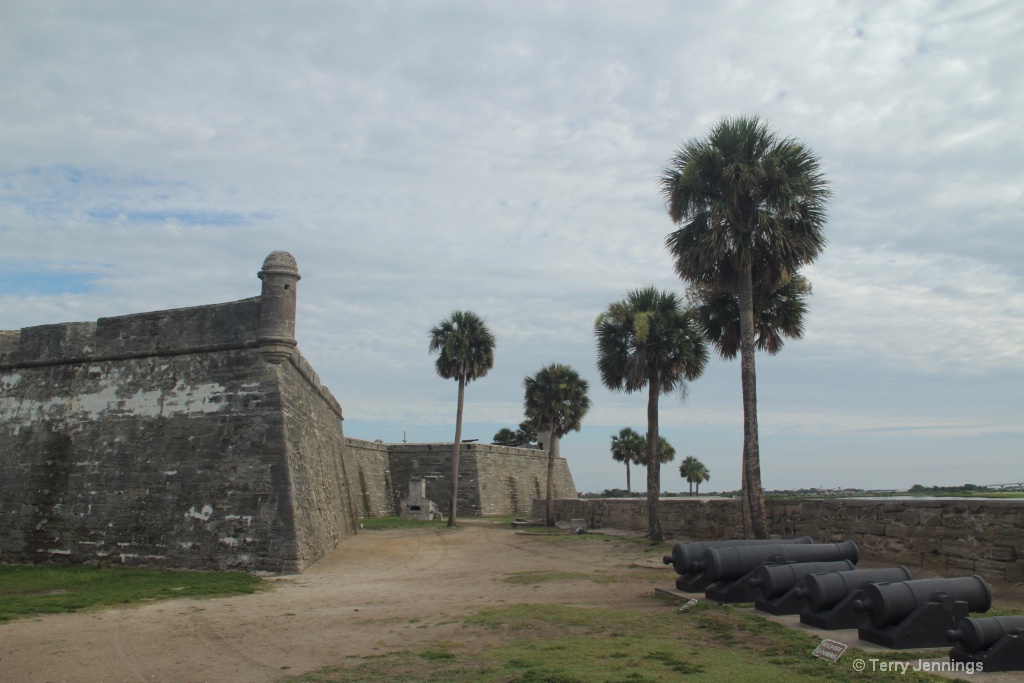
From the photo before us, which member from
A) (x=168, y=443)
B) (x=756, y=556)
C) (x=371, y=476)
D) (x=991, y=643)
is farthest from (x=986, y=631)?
(x=371, y=476)

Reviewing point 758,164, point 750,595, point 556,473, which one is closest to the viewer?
point 750,595

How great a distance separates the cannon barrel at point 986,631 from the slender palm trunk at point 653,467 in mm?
13874

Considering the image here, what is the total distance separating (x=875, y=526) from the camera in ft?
40.6

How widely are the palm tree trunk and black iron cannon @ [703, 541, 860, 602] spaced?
19.0 feet

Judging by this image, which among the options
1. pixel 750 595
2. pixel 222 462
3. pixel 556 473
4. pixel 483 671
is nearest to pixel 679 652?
pixel 483 671

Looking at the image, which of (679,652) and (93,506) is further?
(93,506)

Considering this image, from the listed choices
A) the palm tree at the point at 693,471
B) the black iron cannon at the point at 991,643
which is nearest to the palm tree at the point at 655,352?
the black iron cannon at the point at 991,643

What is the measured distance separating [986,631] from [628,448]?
4522 centimetres

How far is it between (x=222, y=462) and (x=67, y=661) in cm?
700

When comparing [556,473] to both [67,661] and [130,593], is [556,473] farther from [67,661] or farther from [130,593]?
[67,661]

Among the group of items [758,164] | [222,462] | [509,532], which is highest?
[758,164]

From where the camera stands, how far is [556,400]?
31.8m

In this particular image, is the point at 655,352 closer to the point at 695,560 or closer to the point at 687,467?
the point at 695,560

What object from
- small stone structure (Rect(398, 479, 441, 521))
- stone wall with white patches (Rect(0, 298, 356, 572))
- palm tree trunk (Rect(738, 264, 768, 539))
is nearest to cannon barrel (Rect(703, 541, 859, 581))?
palm tree trunk (Rect(738, 264, 768, 539))
